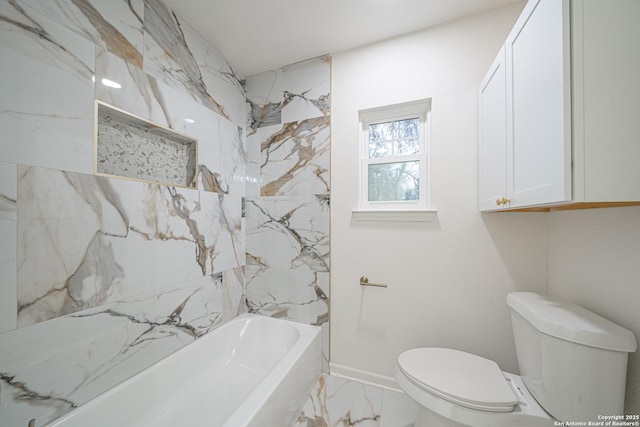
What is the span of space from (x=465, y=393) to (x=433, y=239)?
0.82 metres

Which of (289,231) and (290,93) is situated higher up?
(290,93)

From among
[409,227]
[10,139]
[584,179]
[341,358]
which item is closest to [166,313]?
[10,139]

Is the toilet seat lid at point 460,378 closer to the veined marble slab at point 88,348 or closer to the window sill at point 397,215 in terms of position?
the window sill at point 397,215

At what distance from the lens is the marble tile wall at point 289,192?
1.85 metres

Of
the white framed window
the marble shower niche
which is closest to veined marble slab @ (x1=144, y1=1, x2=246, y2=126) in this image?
the marble shower niche

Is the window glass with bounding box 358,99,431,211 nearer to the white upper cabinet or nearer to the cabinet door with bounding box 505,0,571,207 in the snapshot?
the cabinet door with bounding box 505,0,571,207

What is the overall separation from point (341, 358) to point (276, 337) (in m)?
0.54

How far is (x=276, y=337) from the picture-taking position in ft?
6.13

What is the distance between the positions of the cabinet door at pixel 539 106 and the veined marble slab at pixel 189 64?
1.86 metres

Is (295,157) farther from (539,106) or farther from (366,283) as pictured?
(539,106)

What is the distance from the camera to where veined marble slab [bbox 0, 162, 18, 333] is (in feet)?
2.80

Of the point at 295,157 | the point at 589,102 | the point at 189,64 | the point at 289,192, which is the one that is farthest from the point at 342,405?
the point at 189,64

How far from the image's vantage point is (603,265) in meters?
1.00

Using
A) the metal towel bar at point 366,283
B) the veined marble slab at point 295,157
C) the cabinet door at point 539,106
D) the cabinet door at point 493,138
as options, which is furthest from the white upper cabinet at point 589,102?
the veined marble slab at point 295,157
